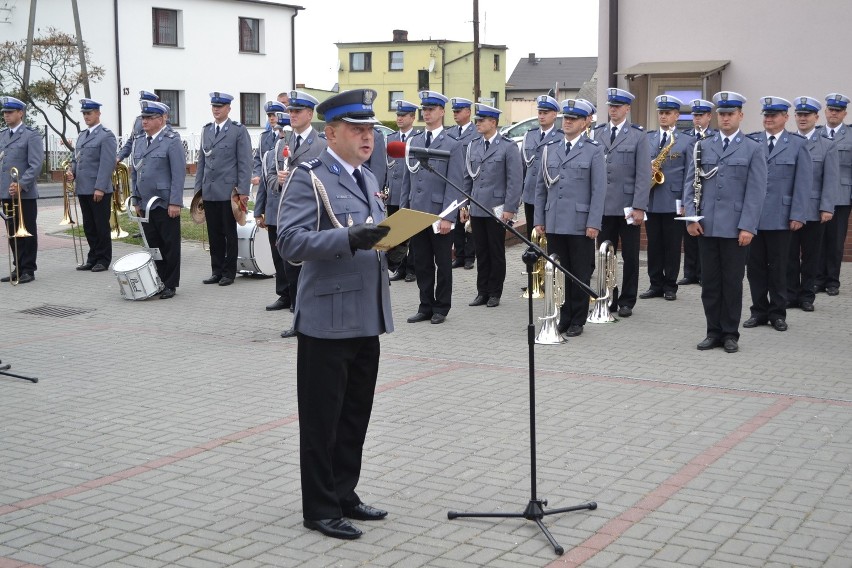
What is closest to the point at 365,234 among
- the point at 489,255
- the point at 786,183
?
the point at 786,183

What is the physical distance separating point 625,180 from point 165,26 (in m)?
37.2

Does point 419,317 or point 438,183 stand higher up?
point 438,183

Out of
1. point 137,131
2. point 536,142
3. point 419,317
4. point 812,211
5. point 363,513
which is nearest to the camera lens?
point 363,513

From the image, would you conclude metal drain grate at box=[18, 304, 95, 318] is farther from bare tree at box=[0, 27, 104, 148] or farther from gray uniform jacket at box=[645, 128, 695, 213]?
bare tree at box=[0, 27, 104, 148]

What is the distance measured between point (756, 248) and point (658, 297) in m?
1.94

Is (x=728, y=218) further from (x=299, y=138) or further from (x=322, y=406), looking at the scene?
(x=322, y=406)

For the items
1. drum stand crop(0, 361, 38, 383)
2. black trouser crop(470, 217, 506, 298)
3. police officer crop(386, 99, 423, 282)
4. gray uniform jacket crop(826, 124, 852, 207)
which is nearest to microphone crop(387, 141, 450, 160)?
drum stand crop(0, 361, 38, 383)

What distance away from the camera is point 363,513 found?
221 inches

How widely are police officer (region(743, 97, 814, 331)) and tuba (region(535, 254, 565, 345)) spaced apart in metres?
2.05

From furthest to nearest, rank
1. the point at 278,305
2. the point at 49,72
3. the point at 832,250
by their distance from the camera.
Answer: the point at 49,72
the point at 832,250
the point at 278,305

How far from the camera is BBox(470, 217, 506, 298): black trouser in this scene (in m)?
12.6

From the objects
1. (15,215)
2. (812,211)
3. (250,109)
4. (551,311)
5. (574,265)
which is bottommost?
(551,311)

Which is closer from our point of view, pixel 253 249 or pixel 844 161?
pixel 844 161

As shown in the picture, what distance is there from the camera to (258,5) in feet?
159
